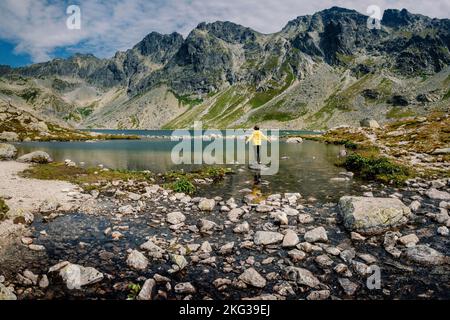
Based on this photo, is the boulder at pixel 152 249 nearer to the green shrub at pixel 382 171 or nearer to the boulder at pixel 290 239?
the boulder at pixel 290 239

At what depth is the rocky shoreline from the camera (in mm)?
10086

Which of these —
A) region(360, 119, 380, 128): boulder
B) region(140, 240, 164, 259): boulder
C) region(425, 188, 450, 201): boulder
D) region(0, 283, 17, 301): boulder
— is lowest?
region(140, 240, 164, 259): boulder

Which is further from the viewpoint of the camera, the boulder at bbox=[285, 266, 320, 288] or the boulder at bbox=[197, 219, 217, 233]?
the boulder at bbox=[197, 219, 217, 233]

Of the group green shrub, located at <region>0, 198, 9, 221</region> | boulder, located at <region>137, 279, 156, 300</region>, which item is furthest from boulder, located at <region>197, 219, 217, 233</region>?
green shrub, located at <region>0, 198, 9, 221</region>

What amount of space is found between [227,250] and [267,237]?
80.2 inches

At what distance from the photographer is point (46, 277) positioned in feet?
34.3

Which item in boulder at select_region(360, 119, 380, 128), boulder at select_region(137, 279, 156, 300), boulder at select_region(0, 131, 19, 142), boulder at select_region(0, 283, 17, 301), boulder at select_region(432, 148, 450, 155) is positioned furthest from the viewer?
boulder at select_region(360, 119, 380, 128)

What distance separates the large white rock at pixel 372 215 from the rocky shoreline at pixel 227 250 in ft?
0.16

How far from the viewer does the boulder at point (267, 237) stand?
13.7m

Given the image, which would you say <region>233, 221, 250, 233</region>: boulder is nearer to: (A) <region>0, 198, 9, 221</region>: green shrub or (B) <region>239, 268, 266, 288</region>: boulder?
(B) <region>239, 268, 266, 288</region>: boulder

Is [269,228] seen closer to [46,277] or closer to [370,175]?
[46,277]

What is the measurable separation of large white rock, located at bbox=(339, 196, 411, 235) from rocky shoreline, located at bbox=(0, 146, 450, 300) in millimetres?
48

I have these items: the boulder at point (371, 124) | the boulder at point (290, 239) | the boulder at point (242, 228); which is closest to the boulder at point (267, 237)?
the boulder at point (290, 239)
